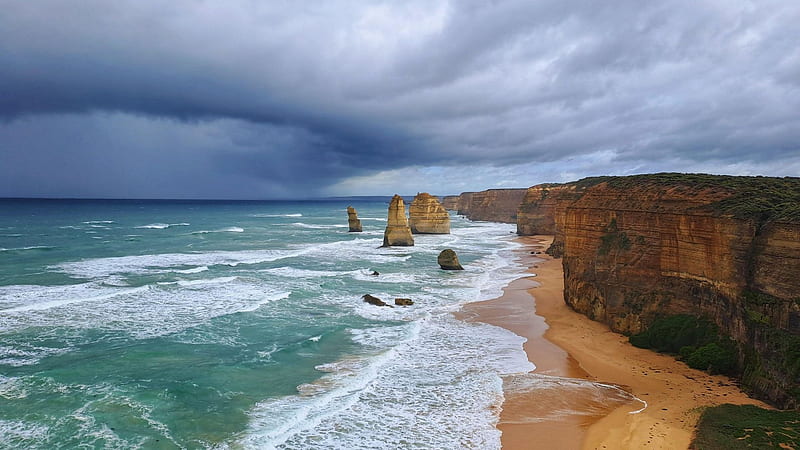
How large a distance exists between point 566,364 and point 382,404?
24.6ft

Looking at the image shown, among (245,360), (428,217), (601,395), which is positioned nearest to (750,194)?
(601,395)

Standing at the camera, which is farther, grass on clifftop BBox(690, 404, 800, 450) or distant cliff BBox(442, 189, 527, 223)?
distant cliff BBox(442, 189, 527, 223)

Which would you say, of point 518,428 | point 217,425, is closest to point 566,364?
point 518,428

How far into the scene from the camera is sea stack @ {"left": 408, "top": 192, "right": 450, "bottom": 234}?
70562 millimetres

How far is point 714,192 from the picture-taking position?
16625 millimetres

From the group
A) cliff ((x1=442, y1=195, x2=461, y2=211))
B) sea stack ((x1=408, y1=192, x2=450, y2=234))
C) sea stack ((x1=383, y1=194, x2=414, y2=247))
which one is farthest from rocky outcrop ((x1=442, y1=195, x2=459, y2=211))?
sea stack ((x1=383, y1=194, x2=414, y2=247))

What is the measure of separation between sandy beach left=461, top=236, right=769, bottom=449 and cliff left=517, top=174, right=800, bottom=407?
1.17 meters

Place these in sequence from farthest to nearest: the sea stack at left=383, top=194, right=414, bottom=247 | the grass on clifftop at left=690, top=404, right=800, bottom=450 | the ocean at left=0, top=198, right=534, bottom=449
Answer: the sea stack at left=383, top=194, right=414, bottom=247 < the ocean at left=0, top=198, right=534, bottom=449 < the grass on clifftop at left=690, top=404, right=800, bottom=450

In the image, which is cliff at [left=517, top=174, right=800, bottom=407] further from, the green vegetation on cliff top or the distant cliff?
the distant cliff

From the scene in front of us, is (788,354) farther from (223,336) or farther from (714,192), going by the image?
(223,336)

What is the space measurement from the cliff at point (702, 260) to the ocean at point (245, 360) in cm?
544

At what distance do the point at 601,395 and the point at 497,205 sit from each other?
96001mm

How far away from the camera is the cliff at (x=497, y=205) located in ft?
341

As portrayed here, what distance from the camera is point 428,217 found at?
7088 centimetres
